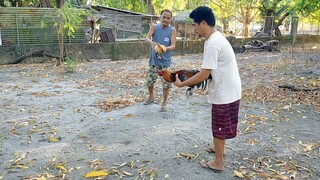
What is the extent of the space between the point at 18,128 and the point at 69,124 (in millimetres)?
759

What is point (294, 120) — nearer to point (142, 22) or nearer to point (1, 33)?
point (1, 33)

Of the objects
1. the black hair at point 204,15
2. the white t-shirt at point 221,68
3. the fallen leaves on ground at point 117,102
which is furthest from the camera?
the fallen leaves on ground at point 117,102

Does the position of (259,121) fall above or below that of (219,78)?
Answer: below

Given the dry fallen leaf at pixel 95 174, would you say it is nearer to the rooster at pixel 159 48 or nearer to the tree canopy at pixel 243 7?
the rooster at pixel 159 48

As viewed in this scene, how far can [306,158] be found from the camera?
3924 mm

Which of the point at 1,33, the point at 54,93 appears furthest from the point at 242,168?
the point at 1,33

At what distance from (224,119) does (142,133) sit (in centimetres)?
171

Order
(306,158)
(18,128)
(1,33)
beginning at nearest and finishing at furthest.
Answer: (306,158) < (18,128) < (1,33)

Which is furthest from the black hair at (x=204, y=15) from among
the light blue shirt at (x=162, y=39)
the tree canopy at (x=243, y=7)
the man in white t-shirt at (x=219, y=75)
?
the tree canopy at (x=243, y=7)

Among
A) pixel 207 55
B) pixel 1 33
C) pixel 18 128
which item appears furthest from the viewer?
pixel 1 33

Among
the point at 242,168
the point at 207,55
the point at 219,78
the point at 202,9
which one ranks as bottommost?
the point at 242,168

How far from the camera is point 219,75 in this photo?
10.8 feet

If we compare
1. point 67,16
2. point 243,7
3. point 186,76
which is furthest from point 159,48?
point 243,7

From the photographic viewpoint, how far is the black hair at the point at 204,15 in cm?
329
